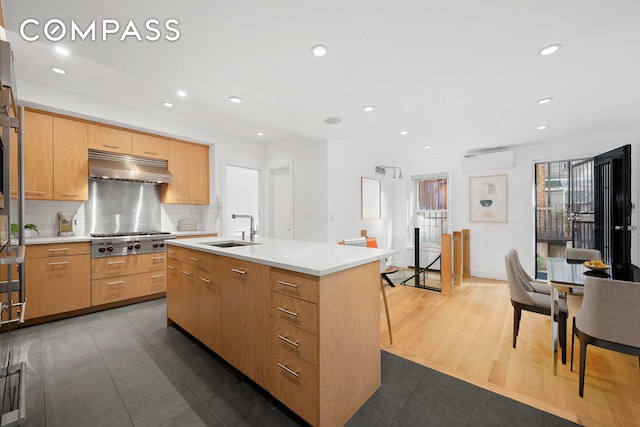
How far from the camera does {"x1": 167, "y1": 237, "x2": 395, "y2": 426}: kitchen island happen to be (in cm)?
137

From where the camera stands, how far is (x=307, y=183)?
4621 mm

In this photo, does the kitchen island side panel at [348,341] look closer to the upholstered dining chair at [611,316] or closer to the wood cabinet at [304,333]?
the wood cabinet at [304,333]

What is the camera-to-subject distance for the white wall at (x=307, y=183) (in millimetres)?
4402

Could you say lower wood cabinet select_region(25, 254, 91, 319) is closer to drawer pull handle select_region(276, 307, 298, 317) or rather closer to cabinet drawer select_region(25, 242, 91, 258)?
cabinet drawer select_region(25, 242, 91, 258)

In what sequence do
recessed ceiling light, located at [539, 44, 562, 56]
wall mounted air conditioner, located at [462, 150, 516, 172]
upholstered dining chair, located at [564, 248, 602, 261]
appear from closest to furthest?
recessed ceiling light, located at [539, 44, 562, 56], upholstered dining chair, located at [564, 248, 602, 261], wall mounted air conditioner, located at [462, 150, 516, 172]

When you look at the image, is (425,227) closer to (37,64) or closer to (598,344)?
(598,344)

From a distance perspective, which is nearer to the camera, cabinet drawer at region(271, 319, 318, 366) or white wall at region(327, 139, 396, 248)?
cabinet drawer at region(271, 319, 318, 366)

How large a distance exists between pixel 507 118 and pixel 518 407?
127 inches

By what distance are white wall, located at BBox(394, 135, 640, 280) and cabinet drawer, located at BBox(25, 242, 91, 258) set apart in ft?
19.4

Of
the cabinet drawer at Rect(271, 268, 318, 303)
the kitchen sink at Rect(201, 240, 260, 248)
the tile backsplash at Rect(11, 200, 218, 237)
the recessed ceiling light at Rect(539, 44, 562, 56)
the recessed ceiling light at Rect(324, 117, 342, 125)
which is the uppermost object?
the recessed ceiling light at Rect(324, 117, 342, 125)

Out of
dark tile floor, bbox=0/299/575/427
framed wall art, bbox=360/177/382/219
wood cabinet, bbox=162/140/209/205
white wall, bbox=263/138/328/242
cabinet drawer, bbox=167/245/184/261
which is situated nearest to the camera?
dark tile floor, bbox=0/299/575/427

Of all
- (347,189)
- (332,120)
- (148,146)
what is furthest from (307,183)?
(148,146)

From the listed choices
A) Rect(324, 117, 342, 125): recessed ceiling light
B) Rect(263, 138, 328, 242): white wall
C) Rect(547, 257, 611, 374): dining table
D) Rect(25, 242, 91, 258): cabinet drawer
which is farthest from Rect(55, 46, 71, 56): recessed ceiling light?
Rect(547, 257, 611, 374): dining table

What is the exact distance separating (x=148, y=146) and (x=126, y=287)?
199cm
